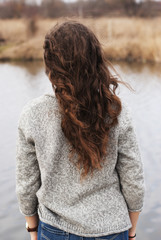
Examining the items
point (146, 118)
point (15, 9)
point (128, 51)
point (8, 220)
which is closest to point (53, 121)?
point (8, 220)

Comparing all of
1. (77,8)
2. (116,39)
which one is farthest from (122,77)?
(77,8)

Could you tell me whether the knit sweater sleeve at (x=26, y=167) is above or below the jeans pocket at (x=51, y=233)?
above

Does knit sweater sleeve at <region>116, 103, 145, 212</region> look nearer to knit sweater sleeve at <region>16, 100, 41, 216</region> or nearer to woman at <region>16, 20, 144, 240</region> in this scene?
woman at <region>16, 20, 144, 240</region>

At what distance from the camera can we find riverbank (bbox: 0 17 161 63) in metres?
13.4

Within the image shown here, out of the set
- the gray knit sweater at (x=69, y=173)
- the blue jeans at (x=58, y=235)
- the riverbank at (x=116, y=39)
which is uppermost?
the gray knit sweater at (x=69, y=173)

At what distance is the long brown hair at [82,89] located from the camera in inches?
47.1

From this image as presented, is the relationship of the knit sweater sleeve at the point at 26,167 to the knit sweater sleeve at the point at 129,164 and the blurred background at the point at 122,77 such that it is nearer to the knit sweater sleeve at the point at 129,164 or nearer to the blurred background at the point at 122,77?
the knit sweater sleeve at the point at 129,164

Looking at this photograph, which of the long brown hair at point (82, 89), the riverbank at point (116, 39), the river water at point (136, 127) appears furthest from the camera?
the riverbank at point (116, 39)

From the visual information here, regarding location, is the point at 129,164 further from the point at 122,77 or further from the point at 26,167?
the point at 122,77

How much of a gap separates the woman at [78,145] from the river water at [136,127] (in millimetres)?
434

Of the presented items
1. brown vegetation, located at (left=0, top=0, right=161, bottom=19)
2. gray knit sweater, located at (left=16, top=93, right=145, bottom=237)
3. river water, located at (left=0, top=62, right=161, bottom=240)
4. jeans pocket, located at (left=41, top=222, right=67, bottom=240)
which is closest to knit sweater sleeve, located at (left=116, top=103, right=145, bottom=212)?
gray knit sweater, located at (left=16, top=93, right=145, bottom=237)

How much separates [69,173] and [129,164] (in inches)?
9.0

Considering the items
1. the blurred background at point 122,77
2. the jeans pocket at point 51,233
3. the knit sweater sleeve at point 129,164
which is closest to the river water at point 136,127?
the blurred background at point 122,77

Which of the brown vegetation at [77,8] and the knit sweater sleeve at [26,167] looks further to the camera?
the brown vegetation at [77,8]
